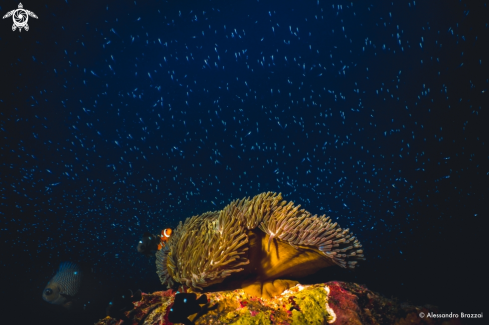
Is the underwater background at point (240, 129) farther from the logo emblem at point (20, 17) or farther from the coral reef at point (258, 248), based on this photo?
the coral reef at point (258, 248)

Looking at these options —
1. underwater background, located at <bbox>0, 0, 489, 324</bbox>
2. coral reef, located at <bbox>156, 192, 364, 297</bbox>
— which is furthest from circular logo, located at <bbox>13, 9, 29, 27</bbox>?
coral reef, located at <bbox>156, 192, 364, 297</bbox>

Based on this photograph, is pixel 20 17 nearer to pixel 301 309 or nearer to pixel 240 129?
pixel 240 129

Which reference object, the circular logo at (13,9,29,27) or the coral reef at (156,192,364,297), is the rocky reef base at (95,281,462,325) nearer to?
the coral reef at (156,192,364,297)

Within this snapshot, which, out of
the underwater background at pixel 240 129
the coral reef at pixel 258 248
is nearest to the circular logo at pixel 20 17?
the underwater background at pixel 240 129

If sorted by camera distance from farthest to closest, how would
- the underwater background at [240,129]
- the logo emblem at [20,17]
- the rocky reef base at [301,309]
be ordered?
the underwater background at [240,129]
the logo emblem at [20,17]
the rocky reef base at [301,309]

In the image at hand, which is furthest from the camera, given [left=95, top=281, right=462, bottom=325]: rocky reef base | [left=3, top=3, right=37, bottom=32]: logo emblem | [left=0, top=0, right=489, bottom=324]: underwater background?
A: [left=0, top=0, right=489, bottom=324]: underwater background

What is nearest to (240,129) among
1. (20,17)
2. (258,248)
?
(20,17)
